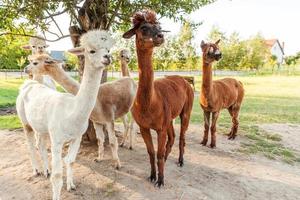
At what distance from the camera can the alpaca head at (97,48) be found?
12.0 ft

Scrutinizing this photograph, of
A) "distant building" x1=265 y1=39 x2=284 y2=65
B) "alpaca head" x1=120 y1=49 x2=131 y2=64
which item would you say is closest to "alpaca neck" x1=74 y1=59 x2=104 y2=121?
"alpaca head" x1=120 y1=49 x2=131 y2=64

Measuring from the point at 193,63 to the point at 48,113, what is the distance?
34593 millimetres

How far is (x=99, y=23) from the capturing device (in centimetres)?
592

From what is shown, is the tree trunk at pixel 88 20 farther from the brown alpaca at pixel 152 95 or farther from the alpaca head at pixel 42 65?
the brown alpaca at pixel 152 95

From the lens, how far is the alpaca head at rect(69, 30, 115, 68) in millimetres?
3648

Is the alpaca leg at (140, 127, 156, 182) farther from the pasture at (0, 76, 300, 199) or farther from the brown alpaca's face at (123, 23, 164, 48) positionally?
the brown alpaca's face at (123, 23, 164, 48)

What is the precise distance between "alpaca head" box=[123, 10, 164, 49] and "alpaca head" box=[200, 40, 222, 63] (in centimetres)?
255

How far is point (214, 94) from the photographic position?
6.86 m

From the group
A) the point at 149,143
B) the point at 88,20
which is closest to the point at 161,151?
the point at 149,143

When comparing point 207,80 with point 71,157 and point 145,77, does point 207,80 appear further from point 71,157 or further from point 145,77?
point 71,157

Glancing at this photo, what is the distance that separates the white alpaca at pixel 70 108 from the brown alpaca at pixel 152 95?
1.74ft

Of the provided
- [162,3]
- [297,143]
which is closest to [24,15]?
[162,3]

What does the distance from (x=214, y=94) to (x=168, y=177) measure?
8.06 feet

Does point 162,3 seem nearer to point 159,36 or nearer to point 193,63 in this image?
point 159,36
